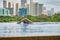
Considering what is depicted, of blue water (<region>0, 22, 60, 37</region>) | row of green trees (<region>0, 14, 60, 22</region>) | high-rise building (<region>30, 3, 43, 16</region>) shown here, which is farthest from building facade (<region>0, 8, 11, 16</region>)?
high-rise building (<region>30, 3, 43, 16</region>)

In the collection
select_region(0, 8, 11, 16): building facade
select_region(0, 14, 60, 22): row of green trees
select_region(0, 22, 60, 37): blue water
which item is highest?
select_region(0, 8, 11, 16): building facade

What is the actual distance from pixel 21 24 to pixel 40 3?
447 millimetres

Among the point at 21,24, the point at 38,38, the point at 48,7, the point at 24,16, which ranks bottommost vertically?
the point at 38,38

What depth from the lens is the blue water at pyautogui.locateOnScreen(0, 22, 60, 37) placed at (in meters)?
1.78

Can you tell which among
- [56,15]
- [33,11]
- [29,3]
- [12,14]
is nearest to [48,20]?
[56,15]

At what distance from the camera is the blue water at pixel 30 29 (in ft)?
5.85

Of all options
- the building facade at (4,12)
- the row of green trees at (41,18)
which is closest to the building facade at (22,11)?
the row of green trees at (41,18)

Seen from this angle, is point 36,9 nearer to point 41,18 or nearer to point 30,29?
point 41,18

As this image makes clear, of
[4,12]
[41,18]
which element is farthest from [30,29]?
[4,12]

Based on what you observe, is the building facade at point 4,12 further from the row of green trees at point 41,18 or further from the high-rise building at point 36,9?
the high-rise building at point 36,9

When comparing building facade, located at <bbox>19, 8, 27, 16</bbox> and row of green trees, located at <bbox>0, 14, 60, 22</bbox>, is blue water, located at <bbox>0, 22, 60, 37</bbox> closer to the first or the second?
row of green trees, located at <bbox>0, 14, 60, 22</bbox>

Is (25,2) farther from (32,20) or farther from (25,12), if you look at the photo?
(32,20)

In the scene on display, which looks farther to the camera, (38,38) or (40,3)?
(40,3)

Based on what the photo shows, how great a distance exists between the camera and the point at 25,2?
188cm
